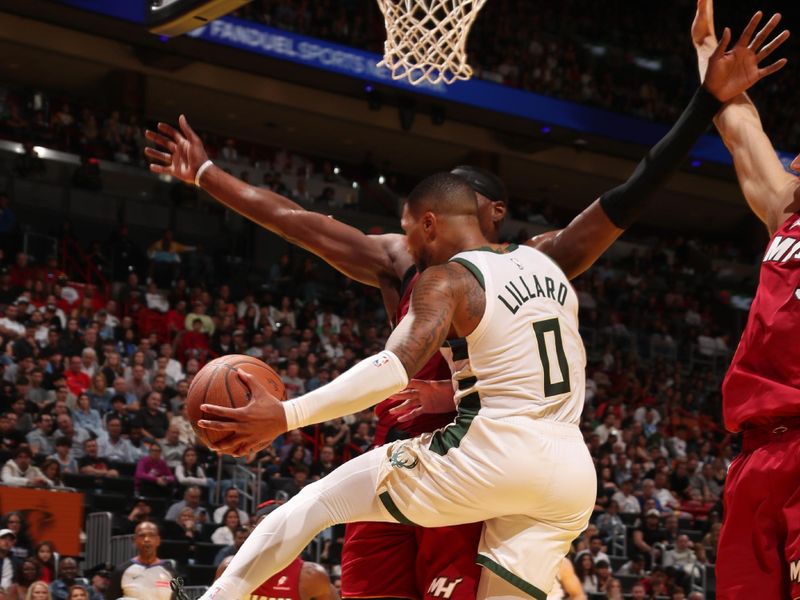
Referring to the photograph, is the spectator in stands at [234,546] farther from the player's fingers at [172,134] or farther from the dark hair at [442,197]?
the dark hair at [442,197]

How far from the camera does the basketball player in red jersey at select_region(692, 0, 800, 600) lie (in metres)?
3.40

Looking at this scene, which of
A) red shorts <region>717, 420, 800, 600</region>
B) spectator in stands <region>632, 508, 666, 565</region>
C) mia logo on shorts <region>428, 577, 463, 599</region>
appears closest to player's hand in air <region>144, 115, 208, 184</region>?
mia logo on shorts <region>428, 577, 463, 599</region>

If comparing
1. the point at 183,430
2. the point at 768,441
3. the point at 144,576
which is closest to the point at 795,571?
→ the point at 768,441

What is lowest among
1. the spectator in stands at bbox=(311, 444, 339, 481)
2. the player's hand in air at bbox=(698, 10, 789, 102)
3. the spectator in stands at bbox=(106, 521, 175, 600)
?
the spectator in stands at bbox=(311, 444, 339, 481)

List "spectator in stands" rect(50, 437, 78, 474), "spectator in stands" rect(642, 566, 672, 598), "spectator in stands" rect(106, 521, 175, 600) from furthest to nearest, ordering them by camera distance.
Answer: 1. "spectator in stands" rect(642, 566, 672, 598)
2. "spectator in stands" rect(50, 437, 78, 474)
3. "spectator in stands" rect(106, 521, 175, 600)

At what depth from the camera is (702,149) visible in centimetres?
2398

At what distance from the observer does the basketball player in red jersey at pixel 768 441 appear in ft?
11.2

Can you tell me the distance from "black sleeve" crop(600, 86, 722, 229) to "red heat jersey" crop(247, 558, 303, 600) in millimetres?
2793

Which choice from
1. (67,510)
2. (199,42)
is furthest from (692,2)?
(67,510)

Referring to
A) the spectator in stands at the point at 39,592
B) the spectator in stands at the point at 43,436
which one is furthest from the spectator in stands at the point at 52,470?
Answer: the spectator in stands at the point at 39,592

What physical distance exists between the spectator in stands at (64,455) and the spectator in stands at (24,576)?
2.07m

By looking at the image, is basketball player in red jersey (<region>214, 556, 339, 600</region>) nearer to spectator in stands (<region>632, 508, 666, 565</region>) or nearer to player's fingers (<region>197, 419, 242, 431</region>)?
player's fingers (<region>197, 419, 242, 431</region>)

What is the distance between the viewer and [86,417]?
39.8 ft

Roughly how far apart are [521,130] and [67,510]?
48.1ft
